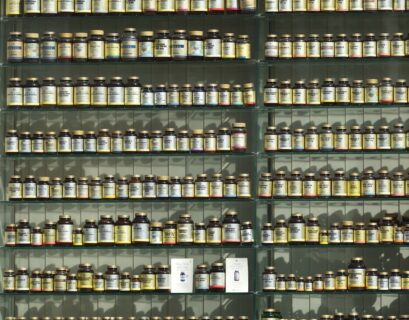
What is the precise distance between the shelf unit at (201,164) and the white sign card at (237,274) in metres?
0.20

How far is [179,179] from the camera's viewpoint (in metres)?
5.52

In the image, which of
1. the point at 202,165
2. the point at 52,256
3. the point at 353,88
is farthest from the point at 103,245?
the point at 353,88

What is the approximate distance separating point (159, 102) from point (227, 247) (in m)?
1.00

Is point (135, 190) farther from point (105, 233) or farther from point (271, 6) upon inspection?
point (271, 6)

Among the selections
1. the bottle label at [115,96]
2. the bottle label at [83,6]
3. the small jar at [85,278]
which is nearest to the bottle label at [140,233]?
the small jar at [85,278]

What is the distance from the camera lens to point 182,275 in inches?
216

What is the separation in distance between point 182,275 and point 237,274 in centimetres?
34

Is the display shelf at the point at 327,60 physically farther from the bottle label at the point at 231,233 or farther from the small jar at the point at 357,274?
the small jar at the point at 357,274

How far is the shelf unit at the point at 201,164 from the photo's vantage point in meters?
5.71

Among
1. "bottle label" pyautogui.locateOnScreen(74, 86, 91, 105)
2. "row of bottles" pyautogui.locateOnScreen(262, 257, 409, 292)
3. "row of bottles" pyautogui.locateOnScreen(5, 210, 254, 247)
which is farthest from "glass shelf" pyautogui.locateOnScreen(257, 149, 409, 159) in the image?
"bottle label" pyautogui.locateOnScreen(74, 86, 91, 105)

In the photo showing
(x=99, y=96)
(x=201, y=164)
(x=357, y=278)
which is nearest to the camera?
(x=357, y=278)

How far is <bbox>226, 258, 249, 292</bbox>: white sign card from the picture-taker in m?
5.43

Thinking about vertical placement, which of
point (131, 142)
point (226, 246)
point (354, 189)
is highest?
point (131, 142)

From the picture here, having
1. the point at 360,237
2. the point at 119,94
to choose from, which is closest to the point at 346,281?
the point at 360,237
